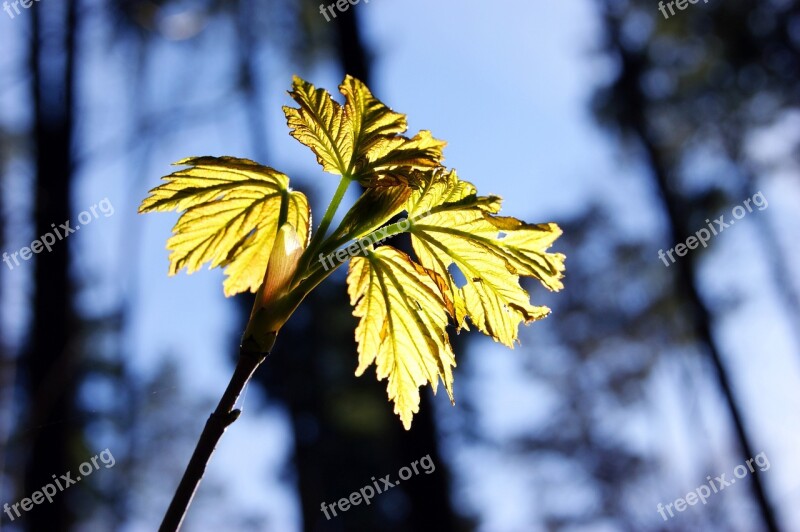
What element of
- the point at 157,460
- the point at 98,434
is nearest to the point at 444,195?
the point at 98,434

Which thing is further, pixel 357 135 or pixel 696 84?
pixel 696 84

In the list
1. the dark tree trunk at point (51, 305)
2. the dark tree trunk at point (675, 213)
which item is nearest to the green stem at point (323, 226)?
the dark tree trunk at point (51, 305)

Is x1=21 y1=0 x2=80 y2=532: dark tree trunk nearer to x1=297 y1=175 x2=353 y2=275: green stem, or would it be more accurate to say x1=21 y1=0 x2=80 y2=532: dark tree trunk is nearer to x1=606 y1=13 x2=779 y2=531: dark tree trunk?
x1=297 y1=175 x2=353 y2=275: green stem

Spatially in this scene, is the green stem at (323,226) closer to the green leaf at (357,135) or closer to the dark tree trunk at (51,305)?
the green leaf at (357,135)

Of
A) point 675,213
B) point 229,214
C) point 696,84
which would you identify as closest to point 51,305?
point 229,214

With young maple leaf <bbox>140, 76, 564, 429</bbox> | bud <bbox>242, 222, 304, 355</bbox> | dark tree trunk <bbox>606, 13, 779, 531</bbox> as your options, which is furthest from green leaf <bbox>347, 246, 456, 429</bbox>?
dark tree trunk <bbox>606, 13, 779, 531</bbox>

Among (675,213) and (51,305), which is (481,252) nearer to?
(51,305)
